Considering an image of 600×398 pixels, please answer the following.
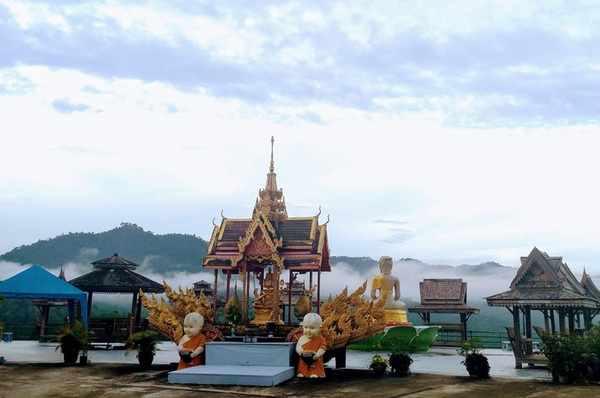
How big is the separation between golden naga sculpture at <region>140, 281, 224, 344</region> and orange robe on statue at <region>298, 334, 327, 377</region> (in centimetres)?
299

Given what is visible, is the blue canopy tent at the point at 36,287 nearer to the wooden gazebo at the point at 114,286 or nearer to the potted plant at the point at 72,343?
the potted plant at the point at 72,343

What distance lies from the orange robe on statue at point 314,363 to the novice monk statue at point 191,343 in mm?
3024

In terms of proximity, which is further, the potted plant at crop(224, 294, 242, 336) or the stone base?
the stone base

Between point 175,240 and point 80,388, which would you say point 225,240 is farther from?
point 175,240

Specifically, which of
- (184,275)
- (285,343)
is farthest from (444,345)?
(184,275)

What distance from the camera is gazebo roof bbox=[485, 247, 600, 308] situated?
69.7 feet

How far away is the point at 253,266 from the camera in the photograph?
66.2 feet

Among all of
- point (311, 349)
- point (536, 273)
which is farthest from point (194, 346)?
point (536, 273)

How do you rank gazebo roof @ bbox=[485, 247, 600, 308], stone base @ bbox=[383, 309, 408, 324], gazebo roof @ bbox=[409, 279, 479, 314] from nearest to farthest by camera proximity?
gazebo roof @ bbox=[485, 247, 600, 308] → stone base @ bbox=[383, 309, 408, 324] → gazebo roof @ bbox=[409, 279, 479, 314]

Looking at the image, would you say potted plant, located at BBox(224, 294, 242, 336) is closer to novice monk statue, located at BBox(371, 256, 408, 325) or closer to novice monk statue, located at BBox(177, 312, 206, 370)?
novice monk statue, located at BBox(177, 312, 206, 370)

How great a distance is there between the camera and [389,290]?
24.4m

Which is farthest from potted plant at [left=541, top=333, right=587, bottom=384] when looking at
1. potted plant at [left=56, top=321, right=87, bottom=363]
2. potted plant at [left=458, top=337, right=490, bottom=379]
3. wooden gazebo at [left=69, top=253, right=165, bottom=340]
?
wooden gazebo at [left=69, top=253, right=165, bottom=340]

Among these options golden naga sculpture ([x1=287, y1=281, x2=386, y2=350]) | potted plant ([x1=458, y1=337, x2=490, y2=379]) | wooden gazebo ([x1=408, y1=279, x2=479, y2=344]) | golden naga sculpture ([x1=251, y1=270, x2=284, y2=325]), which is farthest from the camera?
wooden gazebo ([x1=408, y1=279, x2=479, y2=344])

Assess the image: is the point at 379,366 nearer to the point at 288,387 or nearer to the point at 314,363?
the point at 314,363
